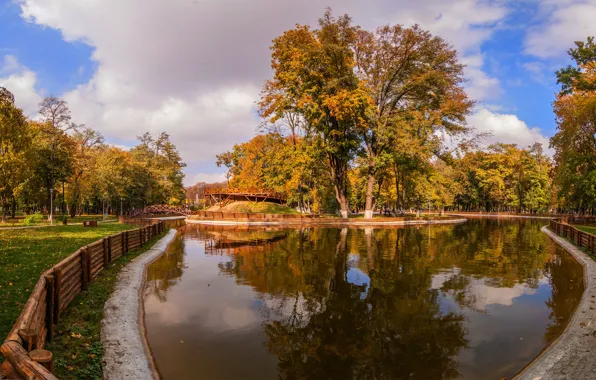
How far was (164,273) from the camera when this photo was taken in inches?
623

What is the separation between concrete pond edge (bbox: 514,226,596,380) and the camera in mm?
6594

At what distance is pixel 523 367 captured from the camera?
7.16 metres

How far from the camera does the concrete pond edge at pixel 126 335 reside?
6527mm

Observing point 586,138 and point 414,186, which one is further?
point 414,186

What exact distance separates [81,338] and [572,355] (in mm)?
10056

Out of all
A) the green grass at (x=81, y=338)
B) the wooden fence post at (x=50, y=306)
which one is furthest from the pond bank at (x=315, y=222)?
the wooden fence post at (x=50, y=306)

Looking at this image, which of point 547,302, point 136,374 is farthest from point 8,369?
point 547,302

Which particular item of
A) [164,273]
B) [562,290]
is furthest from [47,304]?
[562,290]

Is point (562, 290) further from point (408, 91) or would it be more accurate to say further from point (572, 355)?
point (408, 91)

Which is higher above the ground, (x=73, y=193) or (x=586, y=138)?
(x=586, y=138)

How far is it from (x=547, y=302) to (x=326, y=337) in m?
7.98

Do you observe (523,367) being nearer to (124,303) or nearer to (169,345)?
(169,345)

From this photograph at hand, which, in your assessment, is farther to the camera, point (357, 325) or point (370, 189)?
point (370, 189)

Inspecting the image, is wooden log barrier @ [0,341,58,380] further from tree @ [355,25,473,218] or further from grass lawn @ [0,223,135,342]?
tree @ [355,25,473,218]
